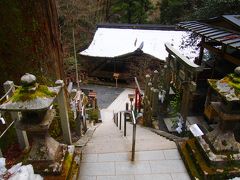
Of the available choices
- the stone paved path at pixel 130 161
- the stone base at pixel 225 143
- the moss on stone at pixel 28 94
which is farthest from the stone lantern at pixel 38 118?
the stone base at pixel 225 143

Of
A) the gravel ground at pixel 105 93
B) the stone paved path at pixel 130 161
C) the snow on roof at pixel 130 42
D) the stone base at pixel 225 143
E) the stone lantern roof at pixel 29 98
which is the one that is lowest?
the gravel ground at pixel 105 93

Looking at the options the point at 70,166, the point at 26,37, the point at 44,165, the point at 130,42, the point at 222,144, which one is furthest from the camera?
the point at 130,42

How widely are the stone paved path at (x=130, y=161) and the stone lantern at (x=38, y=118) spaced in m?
0.74

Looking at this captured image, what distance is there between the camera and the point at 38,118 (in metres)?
4.10

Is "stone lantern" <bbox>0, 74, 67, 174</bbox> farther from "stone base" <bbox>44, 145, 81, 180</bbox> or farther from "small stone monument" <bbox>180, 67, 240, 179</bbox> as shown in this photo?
"small stone monument" <bbox>180, 67, 240, 179</bbox>

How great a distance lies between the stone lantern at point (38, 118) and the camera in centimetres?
379

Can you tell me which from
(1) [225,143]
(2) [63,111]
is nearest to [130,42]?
(2) [63,111]

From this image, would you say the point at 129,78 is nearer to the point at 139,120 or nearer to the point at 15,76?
the point at 139,120

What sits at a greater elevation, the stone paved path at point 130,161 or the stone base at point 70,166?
the stone base at point 70,166

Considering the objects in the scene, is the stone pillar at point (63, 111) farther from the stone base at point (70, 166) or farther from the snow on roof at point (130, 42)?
the snow on roof at point (130, 42)

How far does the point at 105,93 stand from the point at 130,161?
13302 millimetres

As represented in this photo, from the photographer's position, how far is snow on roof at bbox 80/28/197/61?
19125 millimetres

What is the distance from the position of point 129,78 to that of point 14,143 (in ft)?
46.7

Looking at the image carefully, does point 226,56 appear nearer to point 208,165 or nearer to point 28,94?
point 208,165
